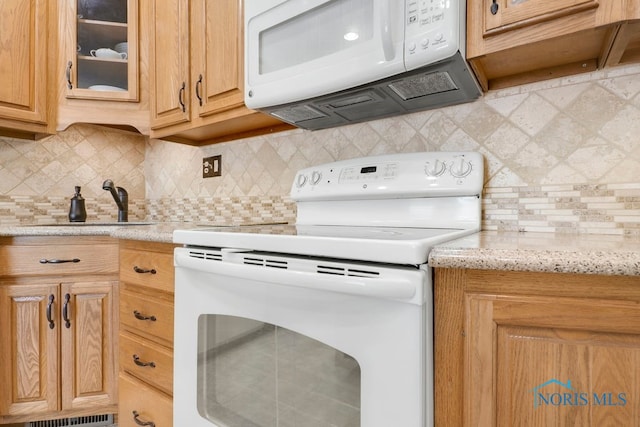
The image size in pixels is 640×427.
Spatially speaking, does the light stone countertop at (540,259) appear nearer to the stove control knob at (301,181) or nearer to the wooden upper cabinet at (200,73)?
the stove control knob at (301,181)

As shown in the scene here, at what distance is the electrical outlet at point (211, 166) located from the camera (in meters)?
1.85

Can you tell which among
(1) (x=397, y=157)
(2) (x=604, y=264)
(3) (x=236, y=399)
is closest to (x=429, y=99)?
(1) (x=397, y=157)

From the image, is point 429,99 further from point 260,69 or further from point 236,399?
point 236,399

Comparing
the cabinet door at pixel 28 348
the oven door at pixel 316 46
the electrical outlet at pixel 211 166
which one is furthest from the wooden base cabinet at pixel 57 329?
the oven door at pixel 316 46

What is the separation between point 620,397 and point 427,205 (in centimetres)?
66

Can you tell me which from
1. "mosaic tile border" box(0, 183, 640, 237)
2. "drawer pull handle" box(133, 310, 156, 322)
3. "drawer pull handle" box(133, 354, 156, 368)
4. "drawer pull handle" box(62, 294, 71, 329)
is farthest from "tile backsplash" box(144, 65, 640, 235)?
"drawer pull handle" box(62, 294, 71, 329)

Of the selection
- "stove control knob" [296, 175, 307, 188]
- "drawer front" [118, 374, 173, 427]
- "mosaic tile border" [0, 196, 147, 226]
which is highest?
"stove control knob" [296, 175, 307, 188]

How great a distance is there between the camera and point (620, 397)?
1.78 ft

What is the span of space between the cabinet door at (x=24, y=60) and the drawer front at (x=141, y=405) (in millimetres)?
1308

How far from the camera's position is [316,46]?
3.63 ft

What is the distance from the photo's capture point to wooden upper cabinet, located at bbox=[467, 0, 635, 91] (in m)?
0.76

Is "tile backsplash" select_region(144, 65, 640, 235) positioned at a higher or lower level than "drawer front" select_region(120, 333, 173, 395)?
higher

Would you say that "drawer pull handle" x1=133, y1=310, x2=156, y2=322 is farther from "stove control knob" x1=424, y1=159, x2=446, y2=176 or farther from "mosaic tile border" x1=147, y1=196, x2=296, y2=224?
"stove control knob" x1=424, y1=159, x2=446, y2=176

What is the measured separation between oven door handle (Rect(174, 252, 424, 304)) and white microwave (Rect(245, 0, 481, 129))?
59cm
